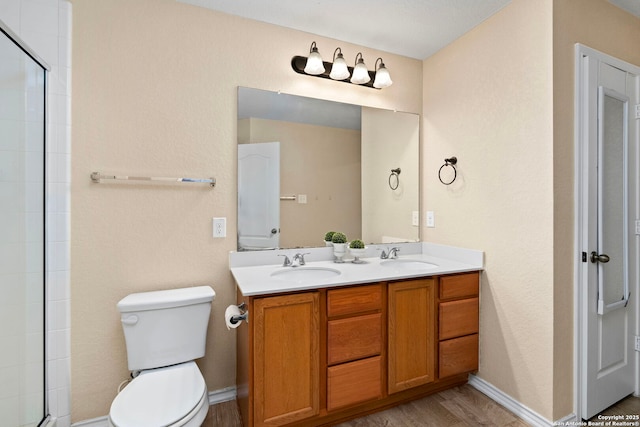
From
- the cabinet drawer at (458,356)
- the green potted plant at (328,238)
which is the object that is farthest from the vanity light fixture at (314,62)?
the cabinet drawer at (458,356)

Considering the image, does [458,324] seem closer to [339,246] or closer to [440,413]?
[440,413]

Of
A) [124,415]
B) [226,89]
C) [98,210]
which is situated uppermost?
[226,89]

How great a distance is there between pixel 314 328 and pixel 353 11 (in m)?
1.90

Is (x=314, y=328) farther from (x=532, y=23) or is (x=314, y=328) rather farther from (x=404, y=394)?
(x=532, y=23)

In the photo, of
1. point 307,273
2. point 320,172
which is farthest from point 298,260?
point 320,172

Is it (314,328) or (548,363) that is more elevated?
(314,328)

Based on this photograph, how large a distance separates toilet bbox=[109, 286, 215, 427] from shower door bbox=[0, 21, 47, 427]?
0.43 meters

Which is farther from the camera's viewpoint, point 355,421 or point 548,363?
point 355,421

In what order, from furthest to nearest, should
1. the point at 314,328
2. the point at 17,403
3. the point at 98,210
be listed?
the point at 98,210
the point at 314,328
the point at 17,403

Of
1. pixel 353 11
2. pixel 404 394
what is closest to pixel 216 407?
pixel 404 394

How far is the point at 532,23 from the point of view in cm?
171

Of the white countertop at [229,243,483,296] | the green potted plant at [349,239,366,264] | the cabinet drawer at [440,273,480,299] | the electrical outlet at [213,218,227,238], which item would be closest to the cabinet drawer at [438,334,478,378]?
the cabinet drawer at [440,273,480,299]

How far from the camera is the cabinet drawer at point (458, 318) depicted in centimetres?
192

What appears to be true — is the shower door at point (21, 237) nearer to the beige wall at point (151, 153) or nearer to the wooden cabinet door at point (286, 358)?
the beige wall at point (151, 153)
